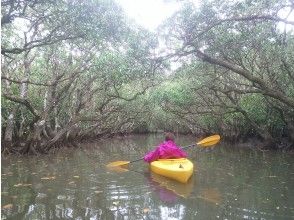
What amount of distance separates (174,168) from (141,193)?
176 centimetres

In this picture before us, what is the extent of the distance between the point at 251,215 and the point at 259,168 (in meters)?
6.26

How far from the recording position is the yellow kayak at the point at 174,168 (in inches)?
354

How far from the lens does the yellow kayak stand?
8.98 metres

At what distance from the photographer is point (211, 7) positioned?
9719mm

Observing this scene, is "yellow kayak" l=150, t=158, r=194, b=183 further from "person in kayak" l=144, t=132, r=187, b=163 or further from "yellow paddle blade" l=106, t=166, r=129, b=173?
"yellow paddle blade" l=106, t=166, r=129, b=173

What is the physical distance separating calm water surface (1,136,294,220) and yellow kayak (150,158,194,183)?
179 millimetres

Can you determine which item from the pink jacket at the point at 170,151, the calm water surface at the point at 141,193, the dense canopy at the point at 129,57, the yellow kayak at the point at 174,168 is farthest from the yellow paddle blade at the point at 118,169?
the dense canopy at the point at 129,57

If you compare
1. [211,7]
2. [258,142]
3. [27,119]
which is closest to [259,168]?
[211,7]

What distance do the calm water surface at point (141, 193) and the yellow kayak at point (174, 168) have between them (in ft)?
0.59

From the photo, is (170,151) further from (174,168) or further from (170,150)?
(174,168)

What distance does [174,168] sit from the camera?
930 centimetres

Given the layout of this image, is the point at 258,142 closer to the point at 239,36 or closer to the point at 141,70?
the point at 239,36

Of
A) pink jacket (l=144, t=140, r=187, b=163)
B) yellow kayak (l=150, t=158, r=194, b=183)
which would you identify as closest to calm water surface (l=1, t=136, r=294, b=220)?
yellow kayak (l=150, t=158, r=194, b=183)

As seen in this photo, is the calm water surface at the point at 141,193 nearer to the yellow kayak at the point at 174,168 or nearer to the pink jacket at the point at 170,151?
the yellow kayak at the point at 174,168
